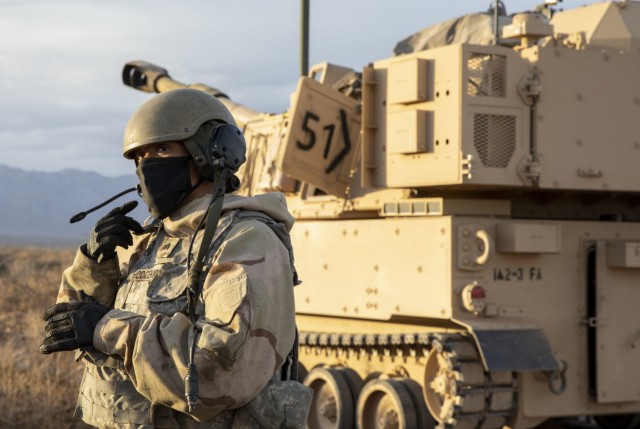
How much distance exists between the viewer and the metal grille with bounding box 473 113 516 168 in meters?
8.68

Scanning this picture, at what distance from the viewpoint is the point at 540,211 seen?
31.4ft

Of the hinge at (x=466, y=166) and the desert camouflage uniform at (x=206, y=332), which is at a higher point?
the hinge at (x=466, y=166)

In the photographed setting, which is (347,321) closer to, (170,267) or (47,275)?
(170,267)

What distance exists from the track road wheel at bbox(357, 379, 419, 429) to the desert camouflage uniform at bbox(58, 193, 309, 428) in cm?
525

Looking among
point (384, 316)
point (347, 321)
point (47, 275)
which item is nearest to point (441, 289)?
point (384, 316)

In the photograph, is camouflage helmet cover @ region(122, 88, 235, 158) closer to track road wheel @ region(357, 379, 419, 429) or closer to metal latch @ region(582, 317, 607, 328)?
track road wheel @ region(357, 379, 419, 429)

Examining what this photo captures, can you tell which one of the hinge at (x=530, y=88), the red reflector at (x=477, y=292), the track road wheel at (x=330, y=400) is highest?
the hinge at (x=530, y=88)

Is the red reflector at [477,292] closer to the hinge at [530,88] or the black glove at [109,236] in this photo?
the hinge at [530,88]

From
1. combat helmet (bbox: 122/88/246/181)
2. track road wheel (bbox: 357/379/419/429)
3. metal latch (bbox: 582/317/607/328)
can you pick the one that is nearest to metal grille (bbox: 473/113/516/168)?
metal latch (bbox: 582/317/607/328)

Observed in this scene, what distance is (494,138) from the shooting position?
874cm

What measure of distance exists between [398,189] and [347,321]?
130cm

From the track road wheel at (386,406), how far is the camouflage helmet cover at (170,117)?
5439mm

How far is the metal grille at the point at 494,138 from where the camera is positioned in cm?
868

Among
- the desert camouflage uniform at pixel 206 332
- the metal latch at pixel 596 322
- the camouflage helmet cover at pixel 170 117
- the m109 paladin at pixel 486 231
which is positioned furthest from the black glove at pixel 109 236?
the metal latch at pixel 596 322
